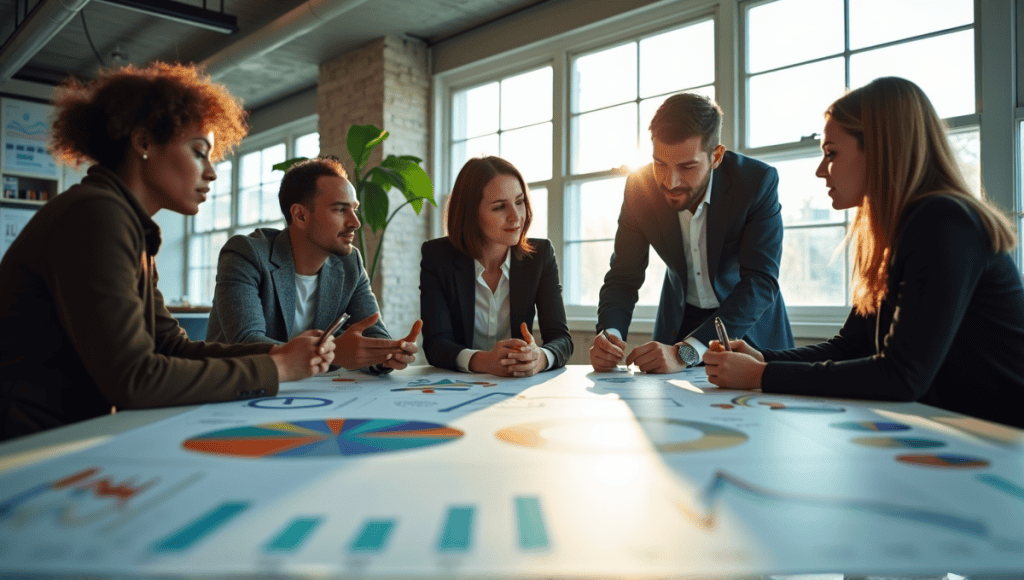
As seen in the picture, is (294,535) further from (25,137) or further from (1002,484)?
(25,137)

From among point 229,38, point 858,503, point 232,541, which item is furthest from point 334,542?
point 229,38

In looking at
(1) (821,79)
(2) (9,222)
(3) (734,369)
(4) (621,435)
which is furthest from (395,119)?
(4) (621,435)

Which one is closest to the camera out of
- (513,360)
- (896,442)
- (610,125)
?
(896,442)

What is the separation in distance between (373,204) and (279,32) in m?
1.86

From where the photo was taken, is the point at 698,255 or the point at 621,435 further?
the point at 698,255

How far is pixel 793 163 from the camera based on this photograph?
13.5 ft

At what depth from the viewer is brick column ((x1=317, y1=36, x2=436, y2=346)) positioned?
567 centimetres

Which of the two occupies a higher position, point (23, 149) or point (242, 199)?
point (23, 149)

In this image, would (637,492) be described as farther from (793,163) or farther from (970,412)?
(793,163)

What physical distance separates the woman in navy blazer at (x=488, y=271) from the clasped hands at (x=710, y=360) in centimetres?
27

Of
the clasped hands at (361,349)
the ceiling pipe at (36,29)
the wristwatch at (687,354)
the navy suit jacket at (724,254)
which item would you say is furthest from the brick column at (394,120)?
the wristwatch at (687,354)

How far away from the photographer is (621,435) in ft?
3.22

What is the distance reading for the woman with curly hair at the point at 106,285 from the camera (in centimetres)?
114

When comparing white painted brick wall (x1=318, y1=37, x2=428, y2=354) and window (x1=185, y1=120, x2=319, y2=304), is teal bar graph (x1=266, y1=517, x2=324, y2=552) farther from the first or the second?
window (x1=185, y1=120, x2=319, y2=304)
